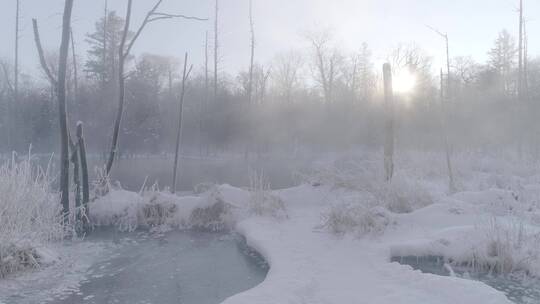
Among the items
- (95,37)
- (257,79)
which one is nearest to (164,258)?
(95,37)

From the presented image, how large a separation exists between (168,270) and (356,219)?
12.8ft

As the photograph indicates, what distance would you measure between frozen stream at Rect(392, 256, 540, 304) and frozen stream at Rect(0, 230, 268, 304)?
286 centimetres

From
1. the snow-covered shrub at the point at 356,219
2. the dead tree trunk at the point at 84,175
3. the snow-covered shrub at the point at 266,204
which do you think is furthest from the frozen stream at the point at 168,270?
the snow-covered shrub at the point at 356,219

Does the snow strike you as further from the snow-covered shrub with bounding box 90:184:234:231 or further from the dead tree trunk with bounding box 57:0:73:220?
the dead tree trunk with bounding box 57:0:73:220

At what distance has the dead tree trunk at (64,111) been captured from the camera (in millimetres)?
10867

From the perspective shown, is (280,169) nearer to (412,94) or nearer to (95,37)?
(412,94)

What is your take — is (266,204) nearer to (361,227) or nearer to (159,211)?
(159,211)

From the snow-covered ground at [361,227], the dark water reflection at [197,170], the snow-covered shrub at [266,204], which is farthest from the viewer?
the dark water reflection at [197,170]

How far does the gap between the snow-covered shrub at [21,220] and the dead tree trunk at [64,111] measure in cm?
152

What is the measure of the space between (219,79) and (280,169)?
14445 millimetres

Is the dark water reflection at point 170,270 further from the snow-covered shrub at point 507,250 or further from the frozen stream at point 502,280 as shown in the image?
the snow-covered shrub at point 507,250

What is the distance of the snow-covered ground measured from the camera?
673cm

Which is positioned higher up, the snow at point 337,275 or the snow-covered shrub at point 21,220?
the snow-covered shrub at point 21,220

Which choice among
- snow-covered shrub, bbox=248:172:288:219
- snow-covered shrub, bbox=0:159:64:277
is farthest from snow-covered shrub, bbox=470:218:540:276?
snow-covered shrub, bbox=0:159:64:277
